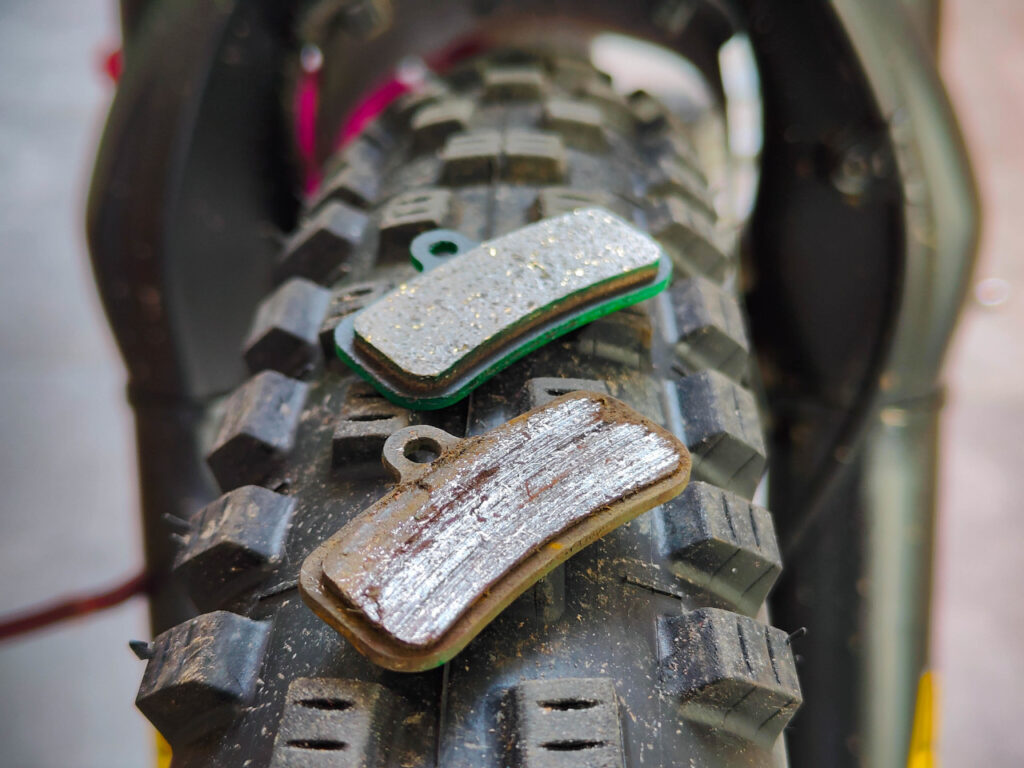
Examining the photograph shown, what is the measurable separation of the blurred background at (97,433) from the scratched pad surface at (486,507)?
1.97ft

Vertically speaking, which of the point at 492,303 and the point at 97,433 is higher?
the point at 492,303

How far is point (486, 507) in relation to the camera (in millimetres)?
292

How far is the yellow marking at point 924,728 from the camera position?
1.96 feet

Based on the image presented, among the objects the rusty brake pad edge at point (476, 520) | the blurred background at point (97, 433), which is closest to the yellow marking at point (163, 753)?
the blurred background at point (97, 433)

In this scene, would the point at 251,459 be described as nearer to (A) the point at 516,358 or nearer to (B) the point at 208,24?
(A) the point at 516,358

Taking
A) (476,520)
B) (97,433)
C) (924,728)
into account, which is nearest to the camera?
(476,520)

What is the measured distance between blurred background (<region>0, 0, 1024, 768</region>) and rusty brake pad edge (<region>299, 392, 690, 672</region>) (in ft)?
1.97

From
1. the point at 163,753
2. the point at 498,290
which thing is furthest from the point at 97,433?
the point at 498,290

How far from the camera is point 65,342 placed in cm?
128

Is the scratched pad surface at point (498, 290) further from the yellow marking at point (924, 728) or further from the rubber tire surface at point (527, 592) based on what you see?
the yellow marking at point (924, 728)

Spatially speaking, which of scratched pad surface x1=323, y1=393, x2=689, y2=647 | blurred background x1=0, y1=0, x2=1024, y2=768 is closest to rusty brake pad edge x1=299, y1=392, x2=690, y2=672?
scratched pad surface x1=323, y1=393, x2=689, y2=647

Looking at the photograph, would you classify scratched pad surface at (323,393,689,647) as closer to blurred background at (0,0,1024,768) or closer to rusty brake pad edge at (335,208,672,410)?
rusty brake pad edge at (335,208,672,410)

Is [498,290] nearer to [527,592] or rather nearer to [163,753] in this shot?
[527,592]

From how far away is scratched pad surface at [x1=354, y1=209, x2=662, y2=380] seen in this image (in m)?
0.36
